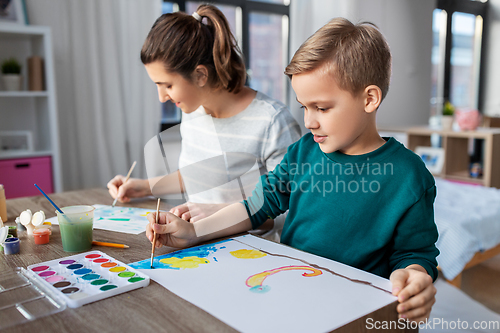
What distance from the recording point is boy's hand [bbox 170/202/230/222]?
86 cm

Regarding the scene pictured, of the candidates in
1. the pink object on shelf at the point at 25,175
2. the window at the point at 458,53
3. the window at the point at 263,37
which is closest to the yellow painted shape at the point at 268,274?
the pink object on shelf at the point at 25,175

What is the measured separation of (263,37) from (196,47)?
2.68m

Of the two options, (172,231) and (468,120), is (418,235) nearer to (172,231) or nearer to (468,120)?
(172,231)

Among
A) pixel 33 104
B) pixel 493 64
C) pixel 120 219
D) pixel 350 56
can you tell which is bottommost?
pixel 120 219

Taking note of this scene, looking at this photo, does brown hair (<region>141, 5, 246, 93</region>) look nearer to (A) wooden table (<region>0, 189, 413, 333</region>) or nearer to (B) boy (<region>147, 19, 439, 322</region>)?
(B) boy (<region>147, 19, 439, 322</region>)

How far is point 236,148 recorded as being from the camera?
1.20m

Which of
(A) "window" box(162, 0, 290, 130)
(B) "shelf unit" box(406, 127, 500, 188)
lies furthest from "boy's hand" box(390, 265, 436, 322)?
(B) "shelf unit" box(406, 127, 500, 188)

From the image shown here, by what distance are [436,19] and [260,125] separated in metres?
4.41

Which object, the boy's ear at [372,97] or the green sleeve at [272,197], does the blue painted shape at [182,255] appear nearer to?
the green sleeve at [272,197]

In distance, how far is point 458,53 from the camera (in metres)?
4.90

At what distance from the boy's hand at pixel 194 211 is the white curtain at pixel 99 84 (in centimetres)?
184

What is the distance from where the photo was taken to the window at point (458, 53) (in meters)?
4.75

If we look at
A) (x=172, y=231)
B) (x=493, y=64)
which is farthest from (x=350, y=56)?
(x=493, y=64)

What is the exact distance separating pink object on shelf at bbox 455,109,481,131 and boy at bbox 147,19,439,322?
118 inches
